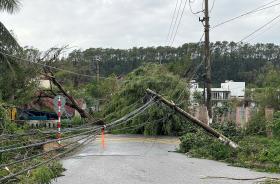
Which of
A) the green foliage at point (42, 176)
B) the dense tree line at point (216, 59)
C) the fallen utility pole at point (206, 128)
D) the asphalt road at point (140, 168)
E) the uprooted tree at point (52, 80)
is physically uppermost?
the dense tree line at point (216, 59)

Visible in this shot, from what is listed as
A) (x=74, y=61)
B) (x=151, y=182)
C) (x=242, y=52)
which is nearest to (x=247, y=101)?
(x=74, y=61)

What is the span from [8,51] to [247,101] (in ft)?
94.1

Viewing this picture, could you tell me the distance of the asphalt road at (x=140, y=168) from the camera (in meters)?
13.5

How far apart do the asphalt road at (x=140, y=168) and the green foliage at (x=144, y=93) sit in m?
5.37

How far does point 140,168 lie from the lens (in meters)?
15.7

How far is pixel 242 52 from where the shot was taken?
71000mm

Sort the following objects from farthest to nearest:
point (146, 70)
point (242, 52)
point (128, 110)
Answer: point (242, 52) < point (146, 70) < point (128, 110)

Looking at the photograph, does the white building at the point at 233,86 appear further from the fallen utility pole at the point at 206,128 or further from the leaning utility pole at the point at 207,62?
the fallen utility pole at the point at 206,128

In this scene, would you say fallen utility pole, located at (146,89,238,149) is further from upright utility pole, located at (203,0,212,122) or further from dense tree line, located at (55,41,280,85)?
dense tree line, located at (55,41,280,85)

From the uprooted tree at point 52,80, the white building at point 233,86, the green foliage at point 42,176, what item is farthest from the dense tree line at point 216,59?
the green foliage at point 42,176

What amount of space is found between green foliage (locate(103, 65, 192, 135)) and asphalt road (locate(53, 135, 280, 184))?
5.37 m

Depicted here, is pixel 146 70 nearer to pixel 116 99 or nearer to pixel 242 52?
pixel 116 99

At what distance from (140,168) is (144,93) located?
42.6 ft

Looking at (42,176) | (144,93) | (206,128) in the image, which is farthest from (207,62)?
(42,176)
